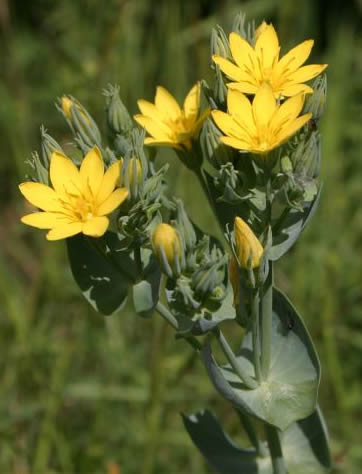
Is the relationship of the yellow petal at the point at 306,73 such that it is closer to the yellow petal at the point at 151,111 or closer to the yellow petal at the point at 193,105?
the yellow petal at the point at 193,105

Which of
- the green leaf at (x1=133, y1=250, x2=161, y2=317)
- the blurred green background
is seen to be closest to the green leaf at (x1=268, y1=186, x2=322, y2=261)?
the green leaf at (x1=133, y1=250, x2=161, y2=317)

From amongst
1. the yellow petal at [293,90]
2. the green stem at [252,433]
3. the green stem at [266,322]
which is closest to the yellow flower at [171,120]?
the yellow petal at [293,90]

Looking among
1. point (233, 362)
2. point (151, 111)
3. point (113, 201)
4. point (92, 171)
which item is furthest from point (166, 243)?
point (151, 111)

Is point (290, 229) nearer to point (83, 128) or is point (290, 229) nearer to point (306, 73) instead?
point (306, 73)

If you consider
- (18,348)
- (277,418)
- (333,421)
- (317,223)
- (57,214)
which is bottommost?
(333,421)

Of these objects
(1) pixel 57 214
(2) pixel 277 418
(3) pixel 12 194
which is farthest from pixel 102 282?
(3) pixel 12 194

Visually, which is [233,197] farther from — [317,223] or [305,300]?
[317,223]

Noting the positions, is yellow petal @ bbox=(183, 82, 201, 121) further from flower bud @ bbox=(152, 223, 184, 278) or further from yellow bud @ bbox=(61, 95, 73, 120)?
flower bud @ bbox=(152, 223, 184, 278)
